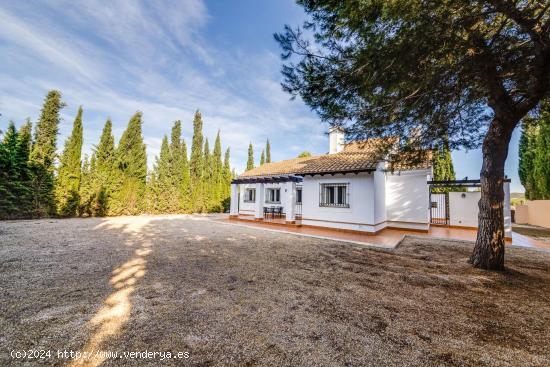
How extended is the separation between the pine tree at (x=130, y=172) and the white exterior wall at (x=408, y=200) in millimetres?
18982

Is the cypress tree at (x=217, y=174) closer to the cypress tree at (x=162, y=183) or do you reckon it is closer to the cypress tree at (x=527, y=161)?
the cypress tree at (x=162, y=183)

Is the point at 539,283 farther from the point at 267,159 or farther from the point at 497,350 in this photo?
the point at 267,159

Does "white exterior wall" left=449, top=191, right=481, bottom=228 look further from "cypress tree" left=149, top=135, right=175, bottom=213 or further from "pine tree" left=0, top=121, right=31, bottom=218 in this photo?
"pine tree" left=0, top=121, right=31, bottom=218

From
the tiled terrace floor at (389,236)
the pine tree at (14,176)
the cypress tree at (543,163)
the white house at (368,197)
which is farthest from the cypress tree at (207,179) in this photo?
the cypress tree at (543,163)

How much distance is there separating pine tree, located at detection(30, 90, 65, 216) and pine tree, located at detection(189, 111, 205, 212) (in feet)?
31.7

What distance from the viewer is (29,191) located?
1280 cm

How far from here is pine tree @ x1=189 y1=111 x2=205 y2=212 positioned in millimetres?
20859

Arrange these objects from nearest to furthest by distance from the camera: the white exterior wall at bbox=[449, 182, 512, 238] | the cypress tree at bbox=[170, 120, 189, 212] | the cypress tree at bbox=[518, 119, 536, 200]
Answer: the white exterior wall at bbox=[449, 182, 512, 238], the cypress tree at bbox=[518, 119, 536, 200], the cypress tree at bbox=[170, 120, 189, 212]

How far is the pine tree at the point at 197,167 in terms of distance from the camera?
20859mm

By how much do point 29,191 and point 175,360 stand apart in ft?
58.5

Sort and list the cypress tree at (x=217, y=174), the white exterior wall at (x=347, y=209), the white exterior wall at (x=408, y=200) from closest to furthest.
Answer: the white exterior wall at (x=347, y=209)
the white exterior wall at (x=408, y=200)
the cypress tree at (x=217, y=174)

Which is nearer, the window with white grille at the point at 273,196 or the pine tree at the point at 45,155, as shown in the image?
the pine tree at the point at 45,155

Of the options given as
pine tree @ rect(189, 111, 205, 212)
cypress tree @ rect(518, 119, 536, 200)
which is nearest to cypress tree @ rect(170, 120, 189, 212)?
pine tree @ rect(189, 111, 205, 212)

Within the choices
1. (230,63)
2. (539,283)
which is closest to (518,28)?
(539,283)
